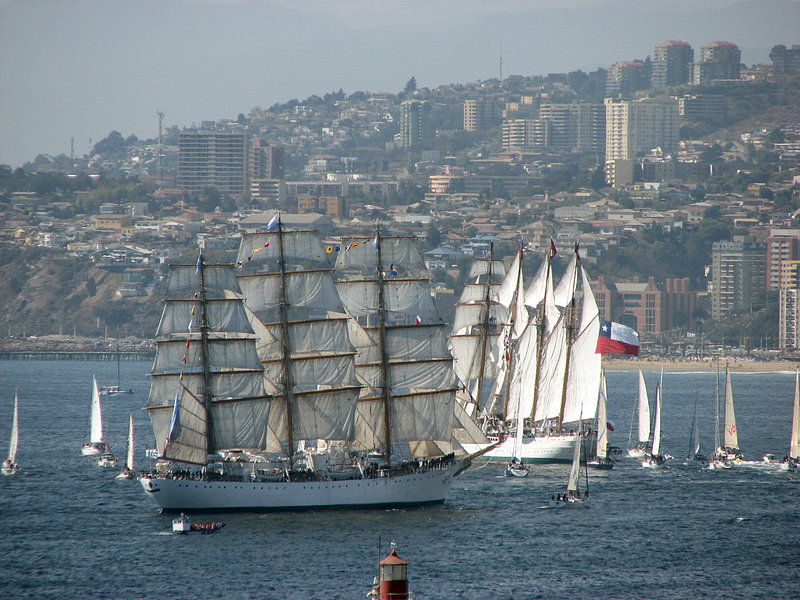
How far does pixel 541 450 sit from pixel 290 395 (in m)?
→ 21.5

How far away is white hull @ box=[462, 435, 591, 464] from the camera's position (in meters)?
87.2

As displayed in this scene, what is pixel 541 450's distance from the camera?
87.4 m

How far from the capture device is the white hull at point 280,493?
67.8 meters

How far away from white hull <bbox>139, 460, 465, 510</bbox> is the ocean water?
77 cm

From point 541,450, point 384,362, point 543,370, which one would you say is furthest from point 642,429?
point 384,362

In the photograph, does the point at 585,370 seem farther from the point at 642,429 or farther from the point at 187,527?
the point at 187,527

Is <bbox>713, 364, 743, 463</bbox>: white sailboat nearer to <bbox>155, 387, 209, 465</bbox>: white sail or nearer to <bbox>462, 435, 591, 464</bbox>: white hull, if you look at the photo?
<bbox>462, 435, 591, 464</bbox>: white hull

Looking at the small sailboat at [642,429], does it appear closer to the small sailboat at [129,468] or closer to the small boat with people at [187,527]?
the small sailboat at [129,468]

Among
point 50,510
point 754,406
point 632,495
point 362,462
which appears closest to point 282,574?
point 362,462

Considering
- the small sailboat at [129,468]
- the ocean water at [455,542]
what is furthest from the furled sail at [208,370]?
the small sailboat at [129,468]

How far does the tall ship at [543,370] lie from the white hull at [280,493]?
15.6m

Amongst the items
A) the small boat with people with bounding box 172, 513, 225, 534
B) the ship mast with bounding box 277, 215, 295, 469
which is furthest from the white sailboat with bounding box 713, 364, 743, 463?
the small boat with people with bounding box 172, 513, 225, 534

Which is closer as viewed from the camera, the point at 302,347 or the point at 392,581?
the point at 392,581

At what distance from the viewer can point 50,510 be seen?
71688 millimetres
